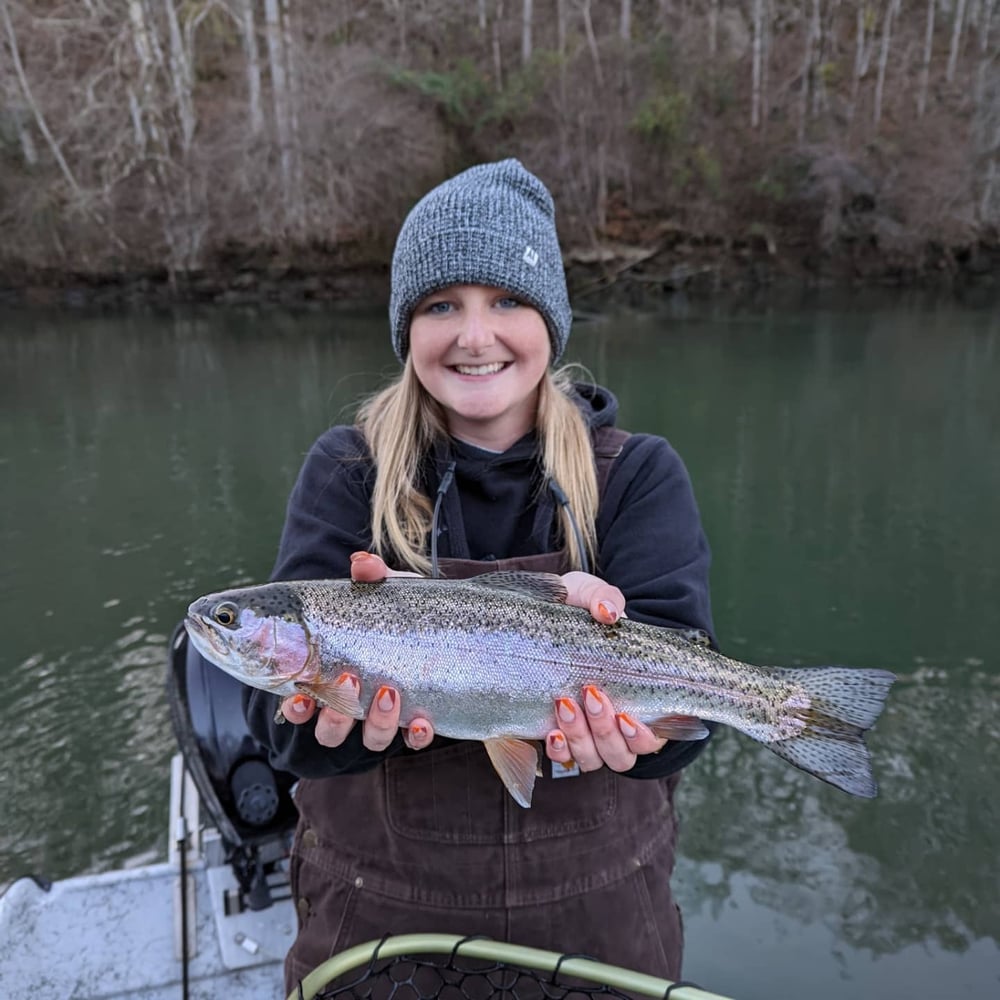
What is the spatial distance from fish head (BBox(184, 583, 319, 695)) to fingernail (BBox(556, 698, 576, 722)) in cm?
69

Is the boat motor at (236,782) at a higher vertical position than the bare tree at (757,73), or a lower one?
lower

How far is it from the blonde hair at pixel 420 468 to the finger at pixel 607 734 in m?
0.53

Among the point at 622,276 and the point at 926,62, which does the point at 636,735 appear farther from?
the point at 926,62

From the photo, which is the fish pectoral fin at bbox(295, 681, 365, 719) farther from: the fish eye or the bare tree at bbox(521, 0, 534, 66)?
the bare tree at bbox(521, 0, 534, 66)

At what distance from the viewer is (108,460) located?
13.4 meters

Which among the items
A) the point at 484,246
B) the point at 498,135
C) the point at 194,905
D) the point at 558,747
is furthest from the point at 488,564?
the point at 498,135

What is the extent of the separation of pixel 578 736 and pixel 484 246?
155 cm

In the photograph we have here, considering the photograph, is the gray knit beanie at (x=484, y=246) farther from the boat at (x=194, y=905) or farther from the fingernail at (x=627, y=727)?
the boat at (x=194, y=905)

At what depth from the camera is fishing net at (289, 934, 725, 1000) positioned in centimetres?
205

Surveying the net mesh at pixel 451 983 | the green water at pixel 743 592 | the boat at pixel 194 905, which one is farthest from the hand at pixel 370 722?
the green water at pixel 743 592

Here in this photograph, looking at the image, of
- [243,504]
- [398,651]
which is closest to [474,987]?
[398,651]

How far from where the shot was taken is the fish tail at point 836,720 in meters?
2.36

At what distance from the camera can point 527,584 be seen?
2.49 m

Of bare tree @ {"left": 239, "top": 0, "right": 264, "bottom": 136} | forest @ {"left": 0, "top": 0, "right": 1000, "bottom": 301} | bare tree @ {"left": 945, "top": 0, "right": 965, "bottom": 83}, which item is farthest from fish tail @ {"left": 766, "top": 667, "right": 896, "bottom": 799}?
bare tree @ {"left": 945, "top": 0, "right": 965, "bottom": 83}
